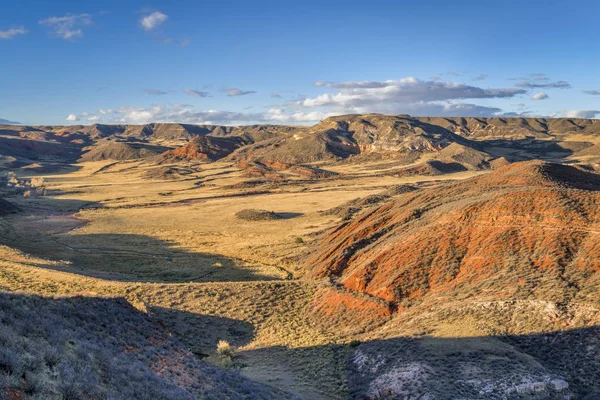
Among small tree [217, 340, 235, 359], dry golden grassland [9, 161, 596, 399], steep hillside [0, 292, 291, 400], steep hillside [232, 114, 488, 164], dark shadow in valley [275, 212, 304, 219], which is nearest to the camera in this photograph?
steep hillside [0, 292, 291, 400]

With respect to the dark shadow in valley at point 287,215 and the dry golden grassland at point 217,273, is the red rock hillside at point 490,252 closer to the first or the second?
the dry golden grassland at point 217,273

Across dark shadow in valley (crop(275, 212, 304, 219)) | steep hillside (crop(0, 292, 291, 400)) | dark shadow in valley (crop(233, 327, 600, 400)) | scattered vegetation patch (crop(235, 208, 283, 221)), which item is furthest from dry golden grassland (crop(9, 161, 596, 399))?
steep hillside (crop(0, 292, 291, 400))

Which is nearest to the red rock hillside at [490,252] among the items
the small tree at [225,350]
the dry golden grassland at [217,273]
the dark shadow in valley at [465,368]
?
the dry golden grassland at [217,273]

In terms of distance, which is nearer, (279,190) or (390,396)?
(390,396)

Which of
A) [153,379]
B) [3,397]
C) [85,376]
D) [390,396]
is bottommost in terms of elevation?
[390,396]

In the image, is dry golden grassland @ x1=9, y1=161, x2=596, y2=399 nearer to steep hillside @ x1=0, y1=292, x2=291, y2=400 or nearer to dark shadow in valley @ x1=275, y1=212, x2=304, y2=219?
dark shadow in valley @ x1=275, y1=212, x2=304, y2=219

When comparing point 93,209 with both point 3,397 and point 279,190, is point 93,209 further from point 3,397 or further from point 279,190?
point 3,397

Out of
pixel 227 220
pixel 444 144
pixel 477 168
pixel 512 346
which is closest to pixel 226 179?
pixel 227 220

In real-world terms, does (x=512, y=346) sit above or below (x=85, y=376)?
below

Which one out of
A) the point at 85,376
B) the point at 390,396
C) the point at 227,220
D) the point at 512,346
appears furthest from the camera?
the point at 227,220

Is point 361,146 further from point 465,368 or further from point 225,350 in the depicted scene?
point 465,368
